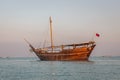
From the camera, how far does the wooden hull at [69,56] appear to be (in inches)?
3846

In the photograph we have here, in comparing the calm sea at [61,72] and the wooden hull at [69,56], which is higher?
the calm sea at [61,72]

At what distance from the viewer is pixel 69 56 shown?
98750 mm

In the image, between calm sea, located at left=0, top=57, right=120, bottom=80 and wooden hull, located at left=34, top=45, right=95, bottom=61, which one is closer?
calm sea, located at left=0, top=57, right=120, bottom=80

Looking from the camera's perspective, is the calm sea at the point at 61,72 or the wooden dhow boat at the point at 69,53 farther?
the wooden dhow boat at the point at 69,53

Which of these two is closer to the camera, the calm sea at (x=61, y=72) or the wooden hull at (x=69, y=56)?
the calm sea at (x=61, y=72)

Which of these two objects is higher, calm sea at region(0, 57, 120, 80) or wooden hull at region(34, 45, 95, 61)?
calm sea at region(0, 57, 120, 80)

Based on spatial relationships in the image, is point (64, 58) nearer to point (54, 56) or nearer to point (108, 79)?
point (54, 56)

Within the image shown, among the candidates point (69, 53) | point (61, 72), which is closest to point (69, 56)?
point (69, 53)

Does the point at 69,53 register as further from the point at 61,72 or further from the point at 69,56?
the point at 61,72

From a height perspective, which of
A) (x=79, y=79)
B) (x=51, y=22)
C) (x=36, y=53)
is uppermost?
(x=79, y=79)

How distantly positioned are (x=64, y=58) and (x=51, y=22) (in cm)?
1418

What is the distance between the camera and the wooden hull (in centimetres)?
9769

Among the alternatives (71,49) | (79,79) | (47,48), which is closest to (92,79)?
(79,79)

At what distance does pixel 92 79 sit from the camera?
44.6m
